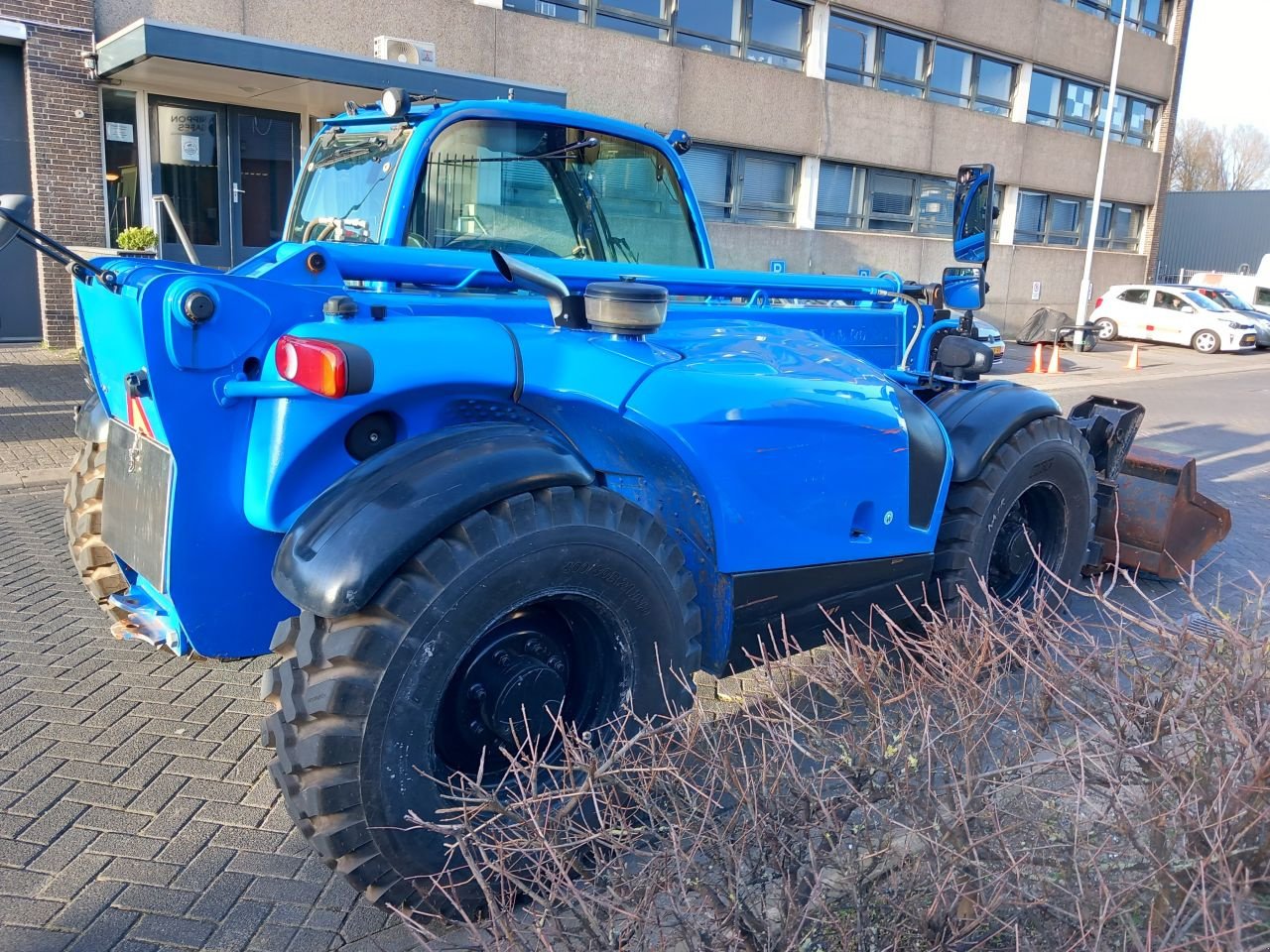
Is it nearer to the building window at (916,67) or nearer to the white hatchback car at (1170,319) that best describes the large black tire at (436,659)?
the building window at (916,67)

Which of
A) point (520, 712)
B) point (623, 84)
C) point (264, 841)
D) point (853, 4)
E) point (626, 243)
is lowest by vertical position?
point (264, 841)

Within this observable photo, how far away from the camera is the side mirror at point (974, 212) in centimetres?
461

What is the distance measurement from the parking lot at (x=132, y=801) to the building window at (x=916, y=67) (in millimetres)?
16877

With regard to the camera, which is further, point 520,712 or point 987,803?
point 520,712

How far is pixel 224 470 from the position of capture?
2.74 metres

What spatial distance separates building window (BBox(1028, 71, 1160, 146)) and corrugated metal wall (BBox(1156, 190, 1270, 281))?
1212cm

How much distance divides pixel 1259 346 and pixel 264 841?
28889 mm

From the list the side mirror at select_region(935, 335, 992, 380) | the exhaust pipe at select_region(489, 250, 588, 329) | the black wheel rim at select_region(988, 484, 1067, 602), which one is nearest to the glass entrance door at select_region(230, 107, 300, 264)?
the side mirror at select_region(935, 335, 992, 380)

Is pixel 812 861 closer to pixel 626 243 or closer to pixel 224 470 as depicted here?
pixel 224 470

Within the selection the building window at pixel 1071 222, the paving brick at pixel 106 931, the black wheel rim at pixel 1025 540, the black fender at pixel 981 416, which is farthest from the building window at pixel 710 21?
the paving brick at pixel 106 931

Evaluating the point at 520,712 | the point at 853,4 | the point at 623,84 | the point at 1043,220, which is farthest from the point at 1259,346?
the point at 520,712

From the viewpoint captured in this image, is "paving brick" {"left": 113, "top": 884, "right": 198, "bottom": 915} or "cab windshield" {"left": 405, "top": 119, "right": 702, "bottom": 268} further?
"cab windshield" {"left": 405, "top": 119, "right": 702, "bottom": 268}

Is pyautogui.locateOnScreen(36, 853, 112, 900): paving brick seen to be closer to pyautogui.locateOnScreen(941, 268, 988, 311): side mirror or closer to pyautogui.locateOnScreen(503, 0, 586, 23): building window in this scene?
pyautogui.locateOnScreen(941, 268, 988, 311): side mirror

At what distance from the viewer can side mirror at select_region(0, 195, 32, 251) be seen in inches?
110
